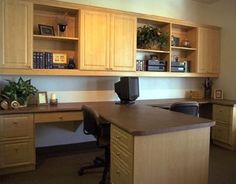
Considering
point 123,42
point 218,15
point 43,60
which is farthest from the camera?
point 218,15

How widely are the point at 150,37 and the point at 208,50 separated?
4.59 ft

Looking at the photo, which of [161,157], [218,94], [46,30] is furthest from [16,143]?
[218,94]

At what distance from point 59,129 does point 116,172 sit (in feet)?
6.26

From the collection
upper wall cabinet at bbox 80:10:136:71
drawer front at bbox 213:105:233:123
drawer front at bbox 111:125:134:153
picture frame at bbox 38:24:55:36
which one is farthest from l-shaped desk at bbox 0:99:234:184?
drawer front at bbox 213:105:233:123

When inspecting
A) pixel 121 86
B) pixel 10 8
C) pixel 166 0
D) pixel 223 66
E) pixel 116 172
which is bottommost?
pixel 116 172

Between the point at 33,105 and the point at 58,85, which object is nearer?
the point at 33,105

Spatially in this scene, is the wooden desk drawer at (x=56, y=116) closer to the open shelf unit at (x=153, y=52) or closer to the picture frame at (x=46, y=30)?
the picture frame at (x=46, y=30)

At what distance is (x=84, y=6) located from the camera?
3.47m

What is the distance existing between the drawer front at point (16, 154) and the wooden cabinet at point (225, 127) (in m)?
3.25

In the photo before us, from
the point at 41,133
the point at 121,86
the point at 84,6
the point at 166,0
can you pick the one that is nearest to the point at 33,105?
the point at 41,133

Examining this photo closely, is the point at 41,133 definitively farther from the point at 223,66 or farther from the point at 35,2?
the point at 223,66

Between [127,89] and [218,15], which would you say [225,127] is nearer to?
[127,89]

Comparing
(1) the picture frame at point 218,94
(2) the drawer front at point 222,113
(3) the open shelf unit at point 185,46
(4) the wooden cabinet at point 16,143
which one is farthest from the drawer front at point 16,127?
(1) the picture frame at point 218,94

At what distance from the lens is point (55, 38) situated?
3445 mm
